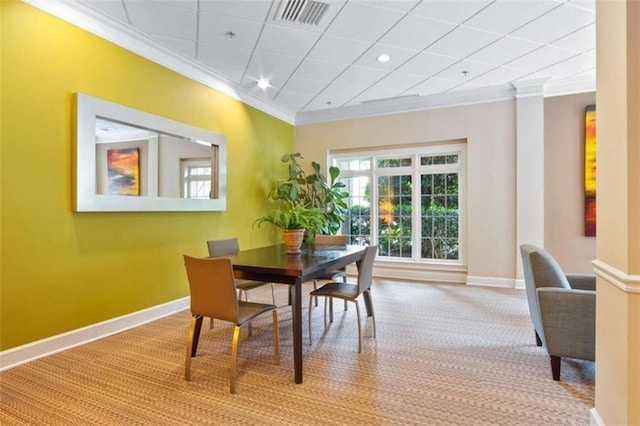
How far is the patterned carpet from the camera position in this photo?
6.19 ft

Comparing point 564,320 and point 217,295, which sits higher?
point 217,295

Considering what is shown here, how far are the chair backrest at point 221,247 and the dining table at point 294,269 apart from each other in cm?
37

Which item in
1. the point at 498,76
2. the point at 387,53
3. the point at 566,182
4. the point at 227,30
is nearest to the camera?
the point at 227,30

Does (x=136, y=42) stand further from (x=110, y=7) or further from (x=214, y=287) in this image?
(x=214, y=287)

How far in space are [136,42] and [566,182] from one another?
561cm

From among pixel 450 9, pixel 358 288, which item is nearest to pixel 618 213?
pixel 358 288

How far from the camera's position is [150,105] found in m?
3.52

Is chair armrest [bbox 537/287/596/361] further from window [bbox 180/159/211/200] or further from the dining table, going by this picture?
window [bbox 180/159/211/200]

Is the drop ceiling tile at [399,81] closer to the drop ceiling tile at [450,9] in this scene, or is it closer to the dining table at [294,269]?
the drop ceiling tile at [450,9]

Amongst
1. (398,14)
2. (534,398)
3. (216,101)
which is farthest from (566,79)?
(216,101)

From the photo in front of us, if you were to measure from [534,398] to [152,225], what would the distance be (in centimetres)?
356

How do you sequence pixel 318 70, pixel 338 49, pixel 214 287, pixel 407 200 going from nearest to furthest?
pixel 214 287
pixel 338 49
pixel 318 70
pixel 407 200

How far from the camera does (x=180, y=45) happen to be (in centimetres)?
353

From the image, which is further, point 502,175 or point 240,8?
point 502,175
